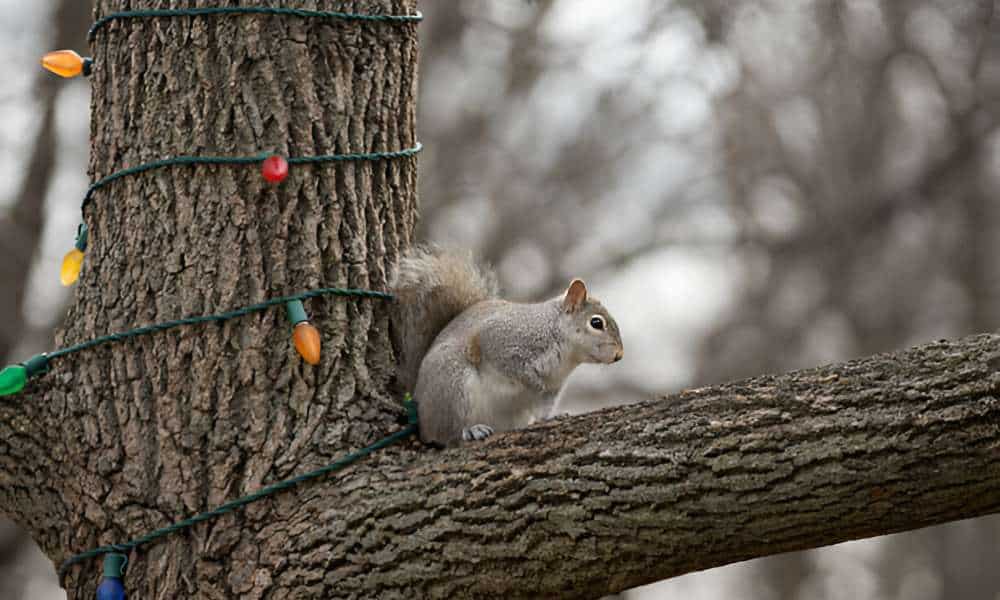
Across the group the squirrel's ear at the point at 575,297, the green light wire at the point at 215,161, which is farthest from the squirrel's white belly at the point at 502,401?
the green light wire at the point at 215,161

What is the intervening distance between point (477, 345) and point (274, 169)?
1.99 ft

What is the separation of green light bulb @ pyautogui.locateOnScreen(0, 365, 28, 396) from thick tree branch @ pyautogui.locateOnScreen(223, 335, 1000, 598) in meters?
0.55

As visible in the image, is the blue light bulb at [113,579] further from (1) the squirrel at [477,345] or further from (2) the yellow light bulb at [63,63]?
(2) the yellow light bulb at [63,63]

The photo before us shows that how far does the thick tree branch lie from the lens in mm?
1884

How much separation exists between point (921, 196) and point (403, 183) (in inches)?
282

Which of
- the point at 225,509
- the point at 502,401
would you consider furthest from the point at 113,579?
the point at 502,401

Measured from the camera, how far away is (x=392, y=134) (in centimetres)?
258

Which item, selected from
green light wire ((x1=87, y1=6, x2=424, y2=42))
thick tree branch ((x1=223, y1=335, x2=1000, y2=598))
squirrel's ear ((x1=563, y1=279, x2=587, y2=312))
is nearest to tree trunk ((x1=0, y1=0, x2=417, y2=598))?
green light wire ((x1=87, y1=6, x2=424, y2=42))

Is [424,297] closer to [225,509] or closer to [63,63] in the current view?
[225,509]

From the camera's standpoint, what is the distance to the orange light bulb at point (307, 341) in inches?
89.5

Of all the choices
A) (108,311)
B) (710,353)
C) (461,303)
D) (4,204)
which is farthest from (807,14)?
(108,311)

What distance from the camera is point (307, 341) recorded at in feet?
7.47

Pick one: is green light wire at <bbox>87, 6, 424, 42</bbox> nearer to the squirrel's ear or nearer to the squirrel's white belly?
the squirrel's white belly

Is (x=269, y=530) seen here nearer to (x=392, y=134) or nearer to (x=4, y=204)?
(x=392, y=134)
